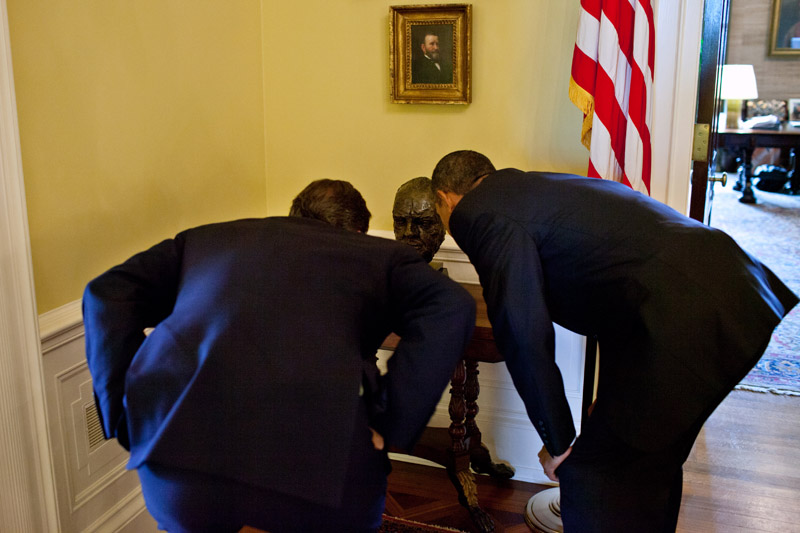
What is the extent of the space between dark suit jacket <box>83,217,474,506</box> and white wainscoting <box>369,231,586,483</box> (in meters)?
1.53

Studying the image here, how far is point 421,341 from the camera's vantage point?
5.48 ft

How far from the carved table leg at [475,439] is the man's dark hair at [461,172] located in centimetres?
82

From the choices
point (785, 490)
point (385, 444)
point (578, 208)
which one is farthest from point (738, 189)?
point (385, 444)

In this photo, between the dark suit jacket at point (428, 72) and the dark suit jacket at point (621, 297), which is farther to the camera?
the dark suit jacket at point (428, 72)

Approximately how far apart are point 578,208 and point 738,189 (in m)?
8.70

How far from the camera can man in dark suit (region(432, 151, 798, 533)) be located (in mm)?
1900

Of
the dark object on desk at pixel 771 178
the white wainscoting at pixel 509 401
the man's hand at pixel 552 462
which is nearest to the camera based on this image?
the man's hand at pixel 552 462

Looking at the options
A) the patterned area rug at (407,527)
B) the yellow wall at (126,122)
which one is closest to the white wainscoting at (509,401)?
the patterned area rug at (407,527)

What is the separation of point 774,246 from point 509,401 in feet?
16.7

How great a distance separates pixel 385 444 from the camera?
1.73 m

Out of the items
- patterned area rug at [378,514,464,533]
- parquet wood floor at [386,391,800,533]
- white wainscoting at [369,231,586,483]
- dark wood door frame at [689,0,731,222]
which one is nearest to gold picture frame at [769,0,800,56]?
parquet wood floor at [386,391,800,533]

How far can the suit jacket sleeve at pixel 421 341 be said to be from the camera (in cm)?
166

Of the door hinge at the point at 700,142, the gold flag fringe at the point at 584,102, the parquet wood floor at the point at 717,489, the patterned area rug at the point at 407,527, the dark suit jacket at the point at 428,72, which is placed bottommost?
the parquet wood floor at the point at 717,489

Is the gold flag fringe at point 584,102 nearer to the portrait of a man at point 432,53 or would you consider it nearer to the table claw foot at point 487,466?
the portrait of a man at point 432,53
